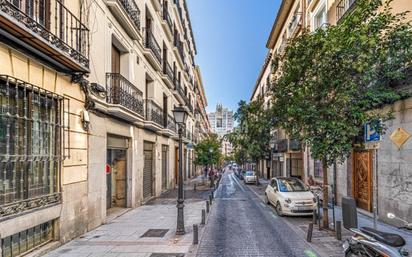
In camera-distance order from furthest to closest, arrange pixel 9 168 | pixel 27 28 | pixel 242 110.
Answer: pixel 242 110
pixel 9 168
pixel 27 28

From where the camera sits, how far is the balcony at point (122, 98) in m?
11.4

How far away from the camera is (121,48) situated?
532 inches

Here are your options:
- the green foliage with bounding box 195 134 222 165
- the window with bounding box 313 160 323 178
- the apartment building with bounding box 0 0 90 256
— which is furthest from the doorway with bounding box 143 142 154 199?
the green foliage with bounding box 195 134 222 165

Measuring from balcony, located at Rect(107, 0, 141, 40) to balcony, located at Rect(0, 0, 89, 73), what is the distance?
2460mm

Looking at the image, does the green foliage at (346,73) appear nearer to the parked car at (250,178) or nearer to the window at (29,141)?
the window at (29,141)

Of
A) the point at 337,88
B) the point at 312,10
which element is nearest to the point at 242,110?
the point at 312,10

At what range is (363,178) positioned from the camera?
1307 cm

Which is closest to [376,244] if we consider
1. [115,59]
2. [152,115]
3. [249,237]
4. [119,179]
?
[249,237]

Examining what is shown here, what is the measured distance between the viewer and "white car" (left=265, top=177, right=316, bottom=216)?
1268 centimetres

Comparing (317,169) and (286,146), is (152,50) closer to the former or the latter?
(317,169)

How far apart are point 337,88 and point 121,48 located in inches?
357

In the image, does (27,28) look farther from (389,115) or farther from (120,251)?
(389,115)

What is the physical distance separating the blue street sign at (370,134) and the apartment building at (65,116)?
7688 millimetres

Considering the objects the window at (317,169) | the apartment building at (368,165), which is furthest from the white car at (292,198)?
the window at (317,169)
